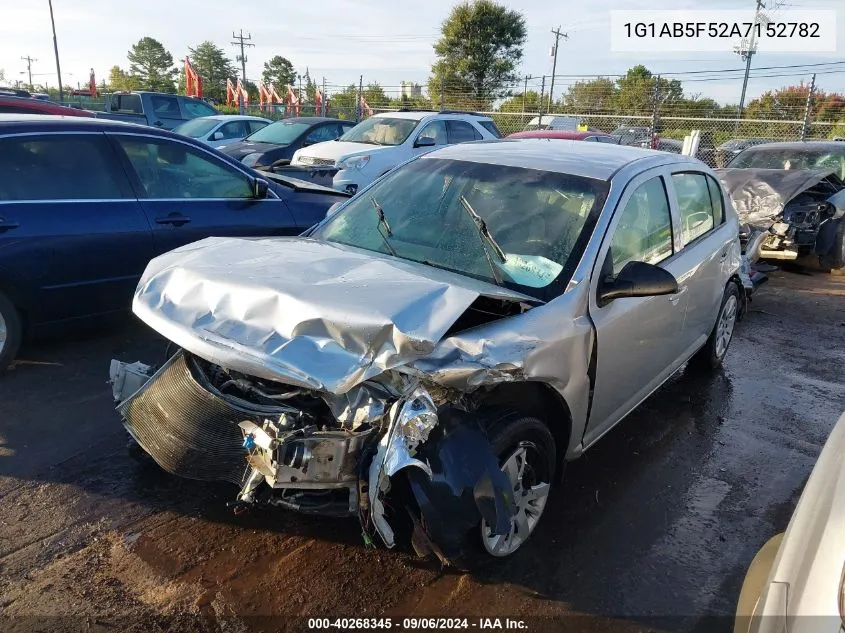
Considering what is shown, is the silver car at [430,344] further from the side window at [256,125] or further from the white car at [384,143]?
the side window at [256,125]

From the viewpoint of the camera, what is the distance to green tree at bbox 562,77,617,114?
25.2m

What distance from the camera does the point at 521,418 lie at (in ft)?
9.03

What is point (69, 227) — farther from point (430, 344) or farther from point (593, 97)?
point (593, 97)

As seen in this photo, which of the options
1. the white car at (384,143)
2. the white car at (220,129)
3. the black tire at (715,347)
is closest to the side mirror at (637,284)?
the black tire at (715,347)

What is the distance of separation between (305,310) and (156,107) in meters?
16.3

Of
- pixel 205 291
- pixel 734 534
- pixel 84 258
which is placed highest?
pixel 205 291

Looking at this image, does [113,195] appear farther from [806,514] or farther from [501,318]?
[806,514]

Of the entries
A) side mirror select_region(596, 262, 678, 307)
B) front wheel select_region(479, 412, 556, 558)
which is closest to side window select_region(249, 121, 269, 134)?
side mirror select_region(596, 262, 678, 307)

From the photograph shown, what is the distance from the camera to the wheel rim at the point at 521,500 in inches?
109

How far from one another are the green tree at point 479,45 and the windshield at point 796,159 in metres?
28.6

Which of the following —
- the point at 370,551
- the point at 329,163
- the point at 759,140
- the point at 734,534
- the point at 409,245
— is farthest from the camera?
the point at 759,140

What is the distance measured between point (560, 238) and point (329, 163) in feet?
25.8

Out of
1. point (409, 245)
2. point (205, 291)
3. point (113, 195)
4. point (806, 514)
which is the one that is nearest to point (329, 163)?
point (113, 195)

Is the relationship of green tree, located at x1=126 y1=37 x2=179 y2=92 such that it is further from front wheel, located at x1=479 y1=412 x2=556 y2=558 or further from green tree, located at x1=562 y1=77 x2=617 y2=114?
front wheel, located at x1=479 y1=412 x2=556 y2=558
